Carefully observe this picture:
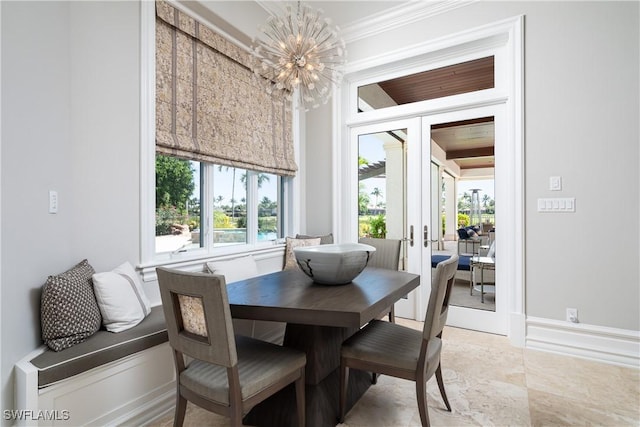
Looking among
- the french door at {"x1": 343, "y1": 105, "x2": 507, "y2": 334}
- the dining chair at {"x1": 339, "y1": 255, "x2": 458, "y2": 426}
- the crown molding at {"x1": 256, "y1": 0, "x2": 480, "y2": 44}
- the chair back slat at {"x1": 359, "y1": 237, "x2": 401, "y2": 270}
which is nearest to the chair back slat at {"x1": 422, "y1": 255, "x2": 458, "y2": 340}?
the dining chair at {"x1": 339, "y1": 255, "x2": 458, "y2": 426}

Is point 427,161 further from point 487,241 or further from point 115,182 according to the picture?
point 115,182

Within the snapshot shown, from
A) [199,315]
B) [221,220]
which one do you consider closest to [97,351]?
[199,315]

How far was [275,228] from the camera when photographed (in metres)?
4.10

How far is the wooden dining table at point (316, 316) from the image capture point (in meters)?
1.53

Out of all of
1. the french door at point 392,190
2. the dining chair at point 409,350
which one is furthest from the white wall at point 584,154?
the dining chair at point 409,350

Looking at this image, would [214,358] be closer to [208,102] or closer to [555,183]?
[208,102]

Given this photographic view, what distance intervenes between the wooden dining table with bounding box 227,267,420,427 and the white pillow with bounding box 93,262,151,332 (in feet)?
1.83

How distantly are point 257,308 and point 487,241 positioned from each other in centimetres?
264

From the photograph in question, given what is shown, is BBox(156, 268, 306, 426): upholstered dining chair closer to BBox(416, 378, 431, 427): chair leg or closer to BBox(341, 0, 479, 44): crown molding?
BBox(416, 378, 431, 427): chair leg

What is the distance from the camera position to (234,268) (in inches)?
112

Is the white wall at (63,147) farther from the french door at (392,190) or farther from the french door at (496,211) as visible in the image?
the french door at (496,211)

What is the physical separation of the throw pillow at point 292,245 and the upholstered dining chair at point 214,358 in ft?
6.74

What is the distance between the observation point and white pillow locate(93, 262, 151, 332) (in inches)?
73.8

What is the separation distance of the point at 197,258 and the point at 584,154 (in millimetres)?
3295
